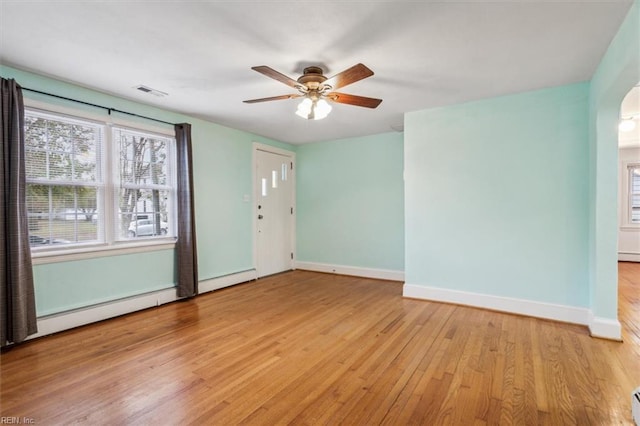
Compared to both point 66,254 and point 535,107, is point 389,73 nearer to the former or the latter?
point 535,107

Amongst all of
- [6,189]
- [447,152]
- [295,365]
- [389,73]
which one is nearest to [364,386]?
[295,365]

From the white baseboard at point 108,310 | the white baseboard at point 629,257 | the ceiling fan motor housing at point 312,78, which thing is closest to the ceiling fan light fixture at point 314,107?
the ceiling fan motor housing at point 312,78

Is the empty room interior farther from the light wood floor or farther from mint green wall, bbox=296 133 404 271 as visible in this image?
mint green wall, bbox=296 133 404 271

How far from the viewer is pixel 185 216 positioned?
3.99 metres

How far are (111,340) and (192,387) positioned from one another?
1307 mm

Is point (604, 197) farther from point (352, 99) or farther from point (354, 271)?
point (354, 271)

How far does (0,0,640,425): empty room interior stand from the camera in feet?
6.44

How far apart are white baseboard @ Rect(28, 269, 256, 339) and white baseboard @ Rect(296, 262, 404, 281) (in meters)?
1.91

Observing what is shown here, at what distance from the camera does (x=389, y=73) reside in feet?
9.37

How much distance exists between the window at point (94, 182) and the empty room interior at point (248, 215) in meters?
0.02

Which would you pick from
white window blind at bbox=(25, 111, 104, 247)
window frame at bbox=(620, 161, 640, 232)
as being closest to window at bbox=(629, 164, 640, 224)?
window frame at bbox=(620, 161, 640, 232)

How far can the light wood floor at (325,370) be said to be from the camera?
1.81 meters

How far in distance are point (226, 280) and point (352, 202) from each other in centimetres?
250

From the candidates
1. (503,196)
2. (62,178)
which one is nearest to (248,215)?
(62,178)
